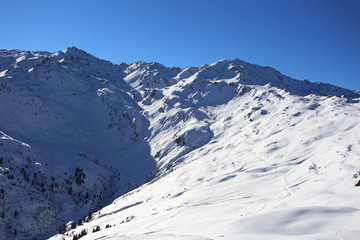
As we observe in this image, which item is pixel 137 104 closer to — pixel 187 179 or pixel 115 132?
pixel 115 132

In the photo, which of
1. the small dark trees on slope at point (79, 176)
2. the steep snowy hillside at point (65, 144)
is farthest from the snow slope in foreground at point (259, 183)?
the small dark trees on slope at point (79, 176)

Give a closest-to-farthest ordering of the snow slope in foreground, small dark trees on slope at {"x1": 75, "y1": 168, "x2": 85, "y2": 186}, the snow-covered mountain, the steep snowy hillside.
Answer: the snow slope in foreground → the snow-covered mountain → the steep snowy hillside → small dark trees on slope at {"x1": 75, "y1": 168, "x2": 85, "y2": 186}

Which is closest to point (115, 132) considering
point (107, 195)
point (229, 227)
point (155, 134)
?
point (155, 134)

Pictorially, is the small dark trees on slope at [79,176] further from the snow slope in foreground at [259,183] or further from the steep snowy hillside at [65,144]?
the snow slope in foreground at [259,183]

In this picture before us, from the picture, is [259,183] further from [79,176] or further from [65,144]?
[65,144]

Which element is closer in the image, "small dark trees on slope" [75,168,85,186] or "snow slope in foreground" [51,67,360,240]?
"snow slope in foreground" [51,67,360,240]

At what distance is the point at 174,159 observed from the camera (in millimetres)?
64312

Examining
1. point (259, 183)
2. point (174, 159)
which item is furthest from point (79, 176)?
point (259, 183)

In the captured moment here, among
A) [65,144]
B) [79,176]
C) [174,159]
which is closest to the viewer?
[79,176]

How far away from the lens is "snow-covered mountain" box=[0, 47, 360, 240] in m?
20.8

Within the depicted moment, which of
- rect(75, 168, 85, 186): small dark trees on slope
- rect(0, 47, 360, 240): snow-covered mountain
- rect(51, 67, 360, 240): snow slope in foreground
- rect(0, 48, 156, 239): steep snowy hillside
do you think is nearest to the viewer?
rect(51, 67, 360, 240): snow slope in foreground

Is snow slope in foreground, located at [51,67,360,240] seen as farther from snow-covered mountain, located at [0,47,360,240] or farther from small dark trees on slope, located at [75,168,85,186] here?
small dark trees on slope, located at [75,168,85,186]

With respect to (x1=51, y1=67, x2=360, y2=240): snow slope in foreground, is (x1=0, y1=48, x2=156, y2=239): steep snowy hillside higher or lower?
higher

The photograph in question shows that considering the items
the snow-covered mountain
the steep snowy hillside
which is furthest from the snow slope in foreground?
the steep snowy hillside
